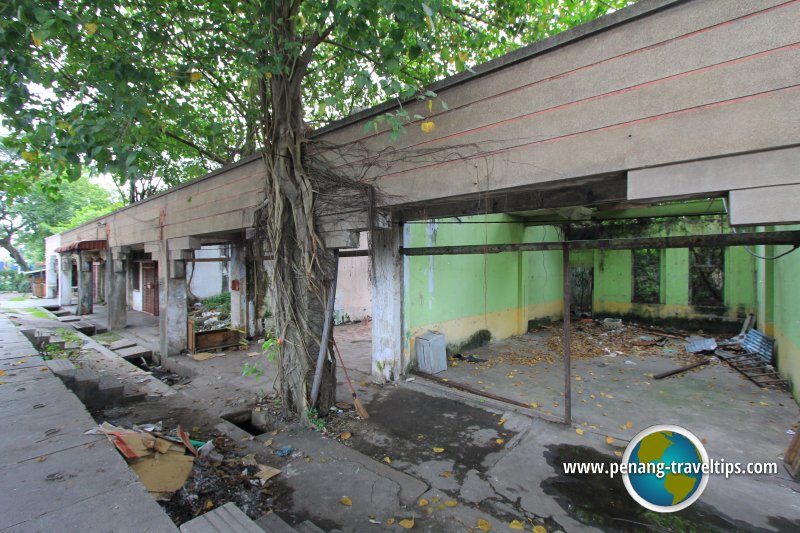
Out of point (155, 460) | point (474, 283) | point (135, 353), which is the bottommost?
point (135, 353)

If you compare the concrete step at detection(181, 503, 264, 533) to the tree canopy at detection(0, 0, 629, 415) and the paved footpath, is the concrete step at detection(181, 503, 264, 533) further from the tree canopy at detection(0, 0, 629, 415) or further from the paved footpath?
the tree canopy at detection(0, 0, 629, 415)

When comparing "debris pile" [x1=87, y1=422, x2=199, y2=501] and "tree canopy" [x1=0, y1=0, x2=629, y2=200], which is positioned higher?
"tree canopy" [x1=0, y1=0, x2=629, y2=200]

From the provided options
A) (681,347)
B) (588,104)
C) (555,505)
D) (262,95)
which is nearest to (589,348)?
(681,347)

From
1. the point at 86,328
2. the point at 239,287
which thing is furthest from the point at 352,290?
the point at 86,328

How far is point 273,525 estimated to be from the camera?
9.27 ft

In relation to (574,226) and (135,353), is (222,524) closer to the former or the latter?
(135,353)

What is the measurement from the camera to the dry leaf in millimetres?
2985

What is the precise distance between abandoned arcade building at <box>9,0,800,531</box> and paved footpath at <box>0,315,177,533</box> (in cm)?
288

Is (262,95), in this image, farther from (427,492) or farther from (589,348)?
(589,348)

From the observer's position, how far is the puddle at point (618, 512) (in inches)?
114

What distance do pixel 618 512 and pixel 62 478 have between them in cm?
416

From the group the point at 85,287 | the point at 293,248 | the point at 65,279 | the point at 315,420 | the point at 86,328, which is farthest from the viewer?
the point at 65,279

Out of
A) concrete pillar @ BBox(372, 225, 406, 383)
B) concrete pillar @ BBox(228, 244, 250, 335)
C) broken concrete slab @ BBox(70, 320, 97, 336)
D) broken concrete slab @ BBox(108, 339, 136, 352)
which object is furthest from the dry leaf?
broken concrete slab @ BBox(70, 320, 97, 336)

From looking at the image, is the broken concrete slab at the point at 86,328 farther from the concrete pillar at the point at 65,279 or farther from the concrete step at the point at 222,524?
the concrete step at the point at 222,524
